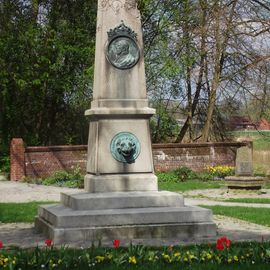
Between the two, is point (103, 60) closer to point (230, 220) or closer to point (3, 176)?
point (230, 220)

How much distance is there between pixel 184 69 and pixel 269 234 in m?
19.7

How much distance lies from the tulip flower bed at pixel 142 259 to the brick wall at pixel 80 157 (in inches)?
722

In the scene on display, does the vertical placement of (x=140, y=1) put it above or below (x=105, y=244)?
above

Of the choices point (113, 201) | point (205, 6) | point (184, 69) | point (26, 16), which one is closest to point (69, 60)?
point (26, 16)

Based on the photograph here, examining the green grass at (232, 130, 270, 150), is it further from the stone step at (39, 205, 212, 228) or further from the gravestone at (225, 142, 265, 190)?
the stone step at (39, 205, 212, 228)

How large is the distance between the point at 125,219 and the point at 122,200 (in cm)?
51

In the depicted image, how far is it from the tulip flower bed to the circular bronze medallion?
4358mm

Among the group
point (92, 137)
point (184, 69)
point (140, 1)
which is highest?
point (184, 69)

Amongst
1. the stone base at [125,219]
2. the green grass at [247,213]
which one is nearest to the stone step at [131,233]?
the stone base at [125,219]

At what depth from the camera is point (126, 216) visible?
30.9 feet

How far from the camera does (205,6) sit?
1140 centimetres

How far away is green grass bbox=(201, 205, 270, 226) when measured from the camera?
12.1 meters

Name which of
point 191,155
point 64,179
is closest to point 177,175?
point 191,155

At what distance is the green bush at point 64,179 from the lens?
22.6 m
